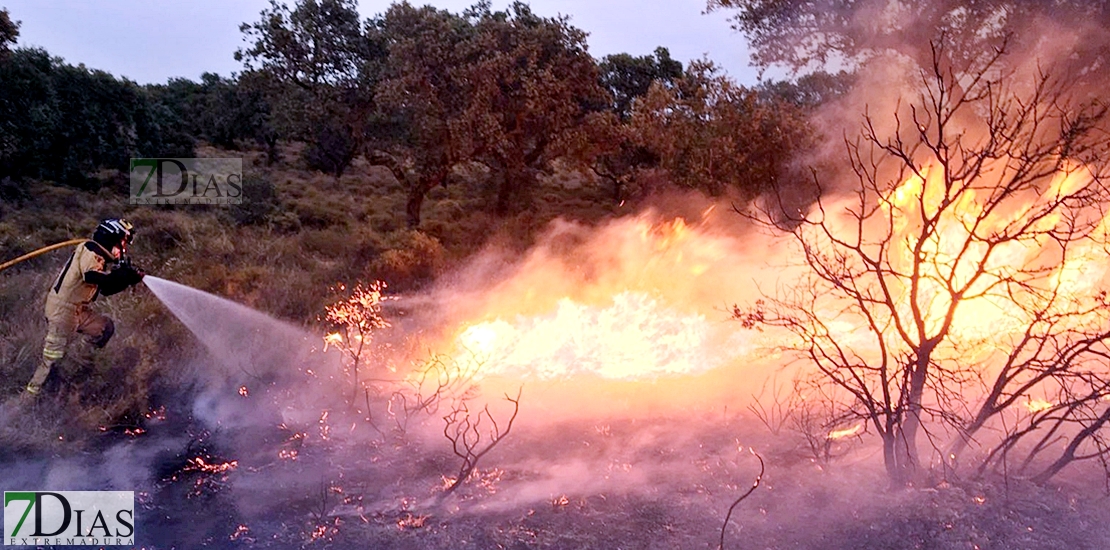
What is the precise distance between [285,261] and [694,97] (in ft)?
31.0

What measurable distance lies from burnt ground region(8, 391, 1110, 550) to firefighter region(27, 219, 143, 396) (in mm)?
1012

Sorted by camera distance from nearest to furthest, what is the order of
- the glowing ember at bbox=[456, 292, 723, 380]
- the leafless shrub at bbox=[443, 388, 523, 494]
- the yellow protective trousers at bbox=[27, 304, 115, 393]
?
the leafless shrub at bbox=[443, 388, 523, 494]
the yellow protective trousers at bbox=[27, 304, 115, 393]
the glowing ember at bbox=[456, 292, 723, 380]

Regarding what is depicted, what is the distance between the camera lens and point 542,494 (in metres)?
6.21

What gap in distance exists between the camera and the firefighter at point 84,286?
657cm

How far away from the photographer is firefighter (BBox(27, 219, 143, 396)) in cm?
657

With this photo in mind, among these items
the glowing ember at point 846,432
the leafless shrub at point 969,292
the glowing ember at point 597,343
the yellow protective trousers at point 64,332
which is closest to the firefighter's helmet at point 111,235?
the yellow protective trousers at point 64,332

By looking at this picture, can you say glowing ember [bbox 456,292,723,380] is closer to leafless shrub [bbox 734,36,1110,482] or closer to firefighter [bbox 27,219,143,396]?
leafless shrub [bbox 734,36,1110,482]

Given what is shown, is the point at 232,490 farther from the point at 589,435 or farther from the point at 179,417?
the point at 589,435

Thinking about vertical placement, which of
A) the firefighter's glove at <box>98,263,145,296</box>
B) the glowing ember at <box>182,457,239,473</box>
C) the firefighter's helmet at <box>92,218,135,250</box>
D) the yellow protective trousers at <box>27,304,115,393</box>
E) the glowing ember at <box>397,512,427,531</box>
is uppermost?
the firefighter's helmet at <box>92,218,135,250</box>

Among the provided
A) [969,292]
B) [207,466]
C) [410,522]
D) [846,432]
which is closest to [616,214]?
[969,292]

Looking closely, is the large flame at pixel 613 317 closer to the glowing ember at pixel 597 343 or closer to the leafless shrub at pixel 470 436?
the glowing ember at pixel 597 343

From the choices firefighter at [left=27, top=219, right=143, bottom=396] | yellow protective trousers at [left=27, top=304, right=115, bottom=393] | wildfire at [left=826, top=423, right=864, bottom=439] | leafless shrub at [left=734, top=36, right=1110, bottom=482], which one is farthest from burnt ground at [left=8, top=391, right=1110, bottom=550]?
firefighter at [left=27, top=219, right=143, bottom=396]

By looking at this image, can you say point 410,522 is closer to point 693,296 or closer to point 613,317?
point 613,317

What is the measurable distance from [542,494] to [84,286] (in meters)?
4.85
